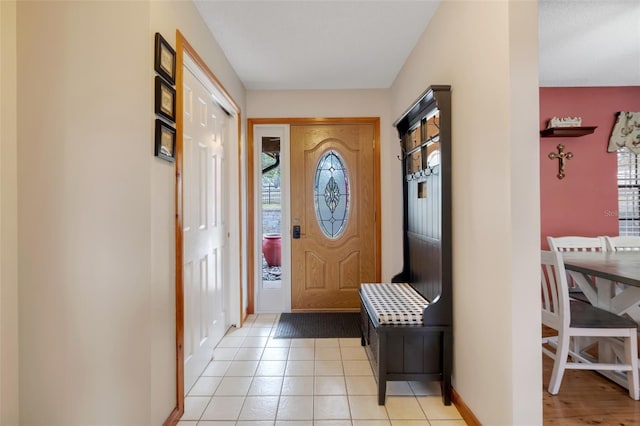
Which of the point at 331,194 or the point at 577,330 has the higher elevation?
the point at 331,194

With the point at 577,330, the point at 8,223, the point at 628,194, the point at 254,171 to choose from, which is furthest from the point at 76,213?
the point at 628,194

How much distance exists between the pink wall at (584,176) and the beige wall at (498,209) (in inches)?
97.6

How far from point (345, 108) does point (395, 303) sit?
7.56 feet

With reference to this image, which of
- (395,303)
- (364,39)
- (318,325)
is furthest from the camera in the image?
(318,325)

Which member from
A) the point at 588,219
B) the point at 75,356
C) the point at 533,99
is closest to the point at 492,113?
the point at 533,99

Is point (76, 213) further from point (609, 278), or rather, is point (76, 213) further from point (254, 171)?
point (609, 278)

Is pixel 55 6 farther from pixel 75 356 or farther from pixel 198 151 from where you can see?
pixel 75 356

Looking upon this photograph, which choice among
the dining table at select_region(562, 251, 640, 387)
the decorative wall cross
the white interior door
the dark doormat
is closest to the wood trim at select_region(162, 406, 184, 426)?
the white interior door

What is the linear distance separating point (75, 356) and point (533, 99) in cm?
227

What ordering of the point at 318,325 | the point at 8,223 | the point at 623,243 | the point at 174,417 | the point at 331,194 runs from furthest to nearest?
the point at 331,194 → the point at 318,325 → the point at 623,243 → the point at 174,417 → the point at 8,223

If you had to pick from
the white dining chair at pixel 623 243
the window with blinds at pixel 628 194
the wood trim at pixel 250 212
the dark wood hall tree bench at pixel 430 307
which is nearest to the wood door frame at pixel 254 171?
the wood trim at pixel 250 212

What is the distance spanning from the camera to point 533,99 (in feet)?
4.62

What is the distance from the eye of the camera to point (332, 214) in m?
3.77

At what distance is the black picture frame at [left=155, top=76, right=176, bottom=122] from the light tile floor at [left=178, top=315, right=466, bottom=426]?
5.49 ft
